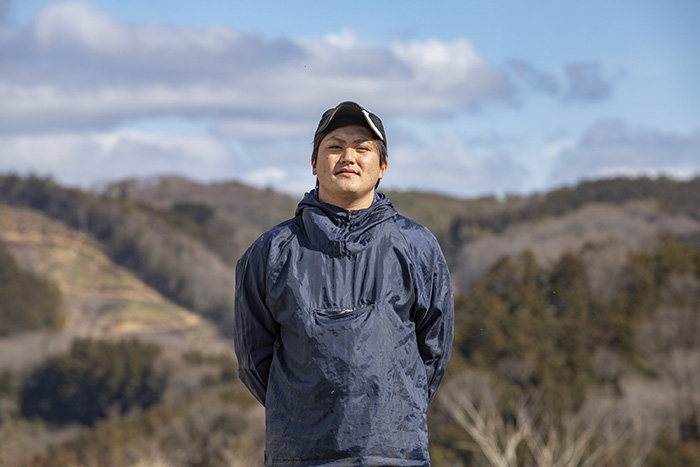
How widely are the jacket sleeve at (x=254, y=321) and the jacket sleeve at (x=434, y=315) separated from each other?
0.54 metres

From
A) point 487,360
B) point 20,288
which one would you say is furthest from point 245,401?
point 20,288

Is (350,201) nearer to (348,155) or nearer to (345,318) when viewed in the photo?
(348,155)

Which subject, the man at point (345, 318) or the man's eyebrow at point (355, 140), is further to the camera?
the man's eyebrow at point (355, 140)

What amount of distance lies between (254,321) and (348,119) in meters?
0.81

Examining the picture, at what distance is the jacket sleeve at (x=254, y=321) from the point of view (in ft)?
12.6

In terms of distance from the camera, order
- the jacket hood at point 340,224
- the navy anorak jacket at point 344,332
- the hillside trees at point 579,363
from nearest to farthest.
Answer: the navy anorak jacket at point 344,332, the jacket hood at point 340,224, the hillside trees at point 579,363

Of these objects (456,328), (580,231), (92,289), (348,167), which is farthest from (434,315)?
(92,289)

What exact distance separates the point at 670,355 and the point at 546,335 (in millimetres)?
5820

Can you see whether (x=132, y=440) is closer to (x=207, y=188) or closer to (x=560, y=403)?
(x=560, y=403)

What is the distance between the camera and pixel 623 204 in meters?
113

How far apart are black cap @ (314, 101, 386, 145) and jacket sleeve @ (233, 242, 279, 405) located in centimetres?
51

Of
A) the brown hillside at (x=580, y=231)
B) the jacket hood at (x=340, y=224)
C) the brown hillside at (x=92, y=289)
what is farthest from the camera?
the brown hillside at (x=92, y=289)

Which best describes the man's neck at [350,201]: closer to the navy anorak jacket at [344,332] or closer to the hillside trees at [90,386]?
the navy anorak jacket at [344,332]

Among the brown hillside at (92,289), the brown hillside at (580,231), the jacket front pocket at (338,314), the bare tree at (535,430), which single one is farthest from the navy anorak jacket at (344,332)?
the brown hillside at (92,289)
